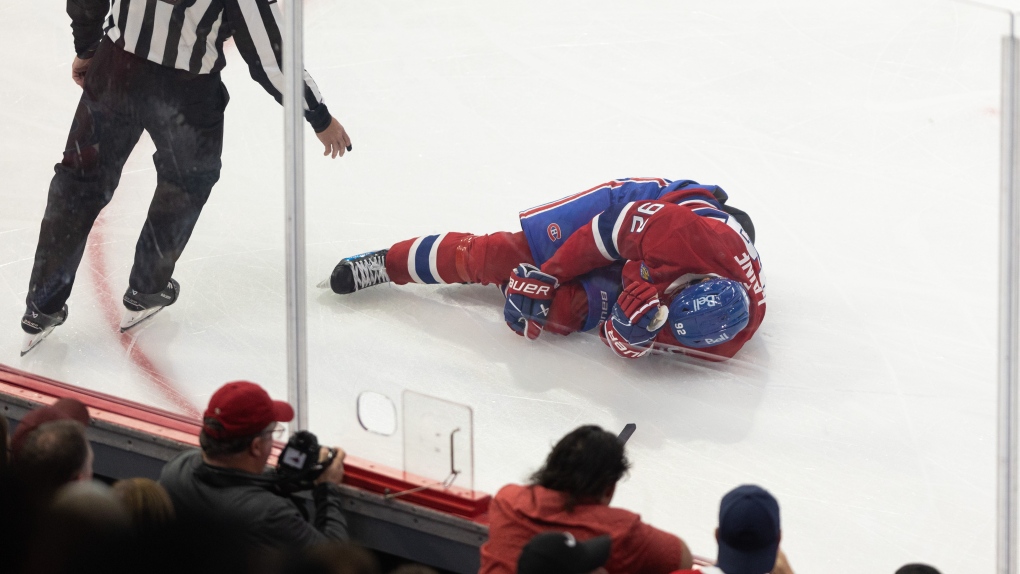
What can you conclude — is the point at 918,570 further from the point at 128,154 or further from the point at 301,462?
the point at 128,154

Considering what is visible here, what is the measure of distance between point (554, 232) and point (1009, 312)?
1.21 metres

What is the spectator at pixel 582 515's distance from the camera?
1.84 m

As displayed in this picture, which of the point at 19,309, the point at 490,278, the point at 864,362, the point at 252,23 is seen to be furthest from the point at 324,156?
the point at 864,362

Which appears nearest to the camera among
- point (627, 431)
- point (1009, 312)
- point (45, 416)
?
point (1009, 312)

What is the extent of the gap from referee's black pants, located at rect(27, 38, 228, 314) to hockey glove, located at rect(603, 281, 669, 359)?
1056 mm

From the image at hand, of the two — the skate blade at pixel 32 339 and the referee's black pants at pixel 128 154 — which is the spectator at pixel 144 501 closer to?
the referee's black pants at pixel 128 154

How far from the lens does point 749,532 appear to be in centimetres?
170

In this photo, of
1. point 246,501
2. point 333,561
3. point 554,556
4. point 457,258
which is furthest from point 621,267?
point 333,561

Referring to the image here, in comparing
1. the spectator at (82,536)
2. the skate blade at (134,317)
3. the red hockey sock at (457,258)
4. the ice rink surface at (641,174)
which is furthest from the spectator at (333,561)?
the skate blade at (134,317)

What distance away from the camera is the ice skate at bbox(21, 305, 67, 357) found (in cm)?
308

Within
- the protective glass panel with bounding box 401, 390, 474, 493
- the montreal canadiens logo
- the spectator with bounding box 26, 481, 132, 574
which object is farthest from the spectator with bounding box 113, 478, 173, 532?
the montreal canadiens logo

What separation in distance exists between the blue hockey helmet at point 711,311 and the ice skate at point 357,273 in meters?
0.79

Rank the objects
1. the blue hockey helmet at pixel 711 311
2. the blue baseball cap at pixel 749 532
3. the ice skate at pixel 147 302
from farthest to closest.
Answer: the ice skate at pixel 147 302 < the blue hockey helmet at pixel 711 311 < the blue baseball cap at pixel 749 532

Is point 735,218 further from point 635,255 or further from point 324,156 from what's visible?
point 324,156
